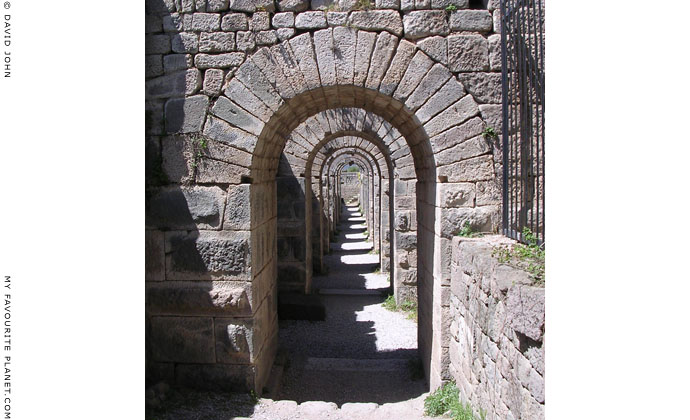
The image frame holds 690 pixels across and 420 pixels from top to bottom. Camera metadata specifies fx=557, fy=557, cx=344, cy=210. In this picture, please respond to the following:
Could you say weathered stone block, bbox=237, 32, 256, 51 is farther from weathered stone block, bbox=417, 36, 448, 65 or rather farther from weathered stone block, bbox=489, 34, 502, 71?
weathered stone block, bbox=489, 34, 502, 71

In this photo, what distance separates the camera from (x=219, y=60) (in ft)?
15.5

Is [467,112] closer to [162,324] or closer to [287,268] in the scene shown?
[162,324]

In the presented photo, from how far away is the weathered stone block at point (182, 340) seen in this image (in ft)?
15.9

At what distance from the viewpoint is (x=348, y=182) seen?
4219 centimetres

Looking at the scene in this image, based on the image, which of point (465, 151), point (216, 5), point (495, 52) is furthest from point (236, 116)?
point (495, 52)

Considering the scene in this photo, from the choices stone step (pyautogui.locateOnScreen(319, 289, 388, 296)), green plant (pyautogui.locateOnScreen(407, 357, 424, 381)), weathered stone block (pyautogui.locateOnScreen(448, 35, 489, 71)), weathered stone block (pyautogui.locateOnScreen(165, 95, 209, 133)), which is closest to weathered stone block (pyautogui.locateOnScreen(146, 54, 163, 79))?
weathered stone block (pyautogui.locateOnScreen(165, 95, 209, 133))

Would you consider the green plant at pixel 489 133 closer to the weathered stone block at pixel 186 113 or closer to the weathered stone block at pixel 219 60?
the weathered stone block at pixel 219 60

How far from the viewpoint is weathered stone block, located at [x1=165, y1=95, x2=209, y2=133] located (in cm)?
478

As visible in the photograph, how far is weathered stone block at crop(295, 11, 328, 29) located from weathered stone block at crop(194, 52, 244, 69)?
57cm

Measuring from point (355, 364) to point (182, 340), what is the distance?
2736 millimetres

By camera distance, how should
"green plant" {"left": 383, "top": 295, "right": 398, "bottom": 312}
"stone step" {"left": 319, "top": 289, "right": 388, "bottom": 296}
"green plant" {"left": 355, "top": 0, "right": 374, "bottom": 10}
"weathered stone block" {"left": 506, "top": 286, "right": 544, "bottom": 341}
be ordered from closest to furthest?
"weathered stone block" {"left": 506, "top": 286, "right": 544, "bottom": 341}
"green plant" {"left": 355, "top": 0, "right": 374, "bottom": 10}
"green plant" {"left": 383, "top": 295, "right": 398, "bottom": 312}
"stone step" {"left": 319, "top": 289, "right": 388, "bottom": 296}

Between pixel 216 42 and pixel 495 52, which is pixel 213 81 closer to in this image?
pixel 216 42

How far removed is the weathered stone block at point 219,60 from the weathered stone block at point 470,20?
182cm

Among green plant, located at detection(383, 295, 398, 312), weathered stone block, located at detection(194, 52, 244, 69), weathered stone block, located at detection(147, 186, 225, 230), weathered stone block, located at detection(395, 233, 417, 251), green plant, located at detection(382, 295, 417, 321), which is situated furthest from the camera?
green plant, located at detection(383, 295, 398, 312)
